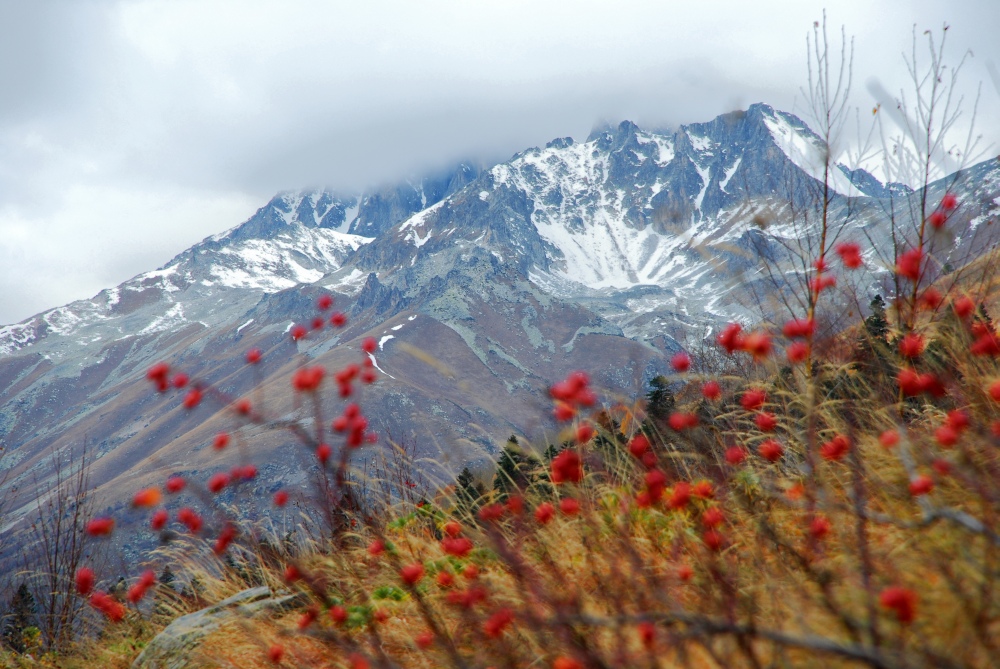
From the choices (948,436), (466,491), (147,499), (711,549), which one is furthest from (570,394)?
(466,491)

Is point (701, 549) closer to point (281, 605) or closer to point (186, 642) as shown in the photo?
point (281, 605)

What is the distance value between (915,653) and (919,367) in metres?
3.58

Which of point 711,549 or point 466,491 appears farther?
point 466,491

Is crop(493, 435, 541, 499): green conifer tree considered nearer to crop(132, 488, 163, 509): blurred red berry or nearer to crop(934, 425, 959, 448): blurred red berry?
crop(132, 488, 163, 509): blurred red berry

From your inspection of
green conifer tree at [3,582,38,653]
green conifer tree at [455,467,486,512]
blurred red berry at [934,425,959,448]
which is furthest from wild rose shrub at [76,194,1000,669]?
green conifer tree at [3,582,38,653]

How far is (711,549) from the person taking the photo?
2.54m

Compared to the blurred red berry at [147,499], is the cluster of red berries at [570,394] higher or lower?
lower

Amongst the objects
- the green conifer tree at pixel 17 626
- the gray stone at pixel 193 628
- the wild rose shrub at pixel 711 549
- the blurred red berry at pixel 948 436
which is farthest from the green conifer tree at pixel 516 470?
the green conifer tree at pixel 17 626

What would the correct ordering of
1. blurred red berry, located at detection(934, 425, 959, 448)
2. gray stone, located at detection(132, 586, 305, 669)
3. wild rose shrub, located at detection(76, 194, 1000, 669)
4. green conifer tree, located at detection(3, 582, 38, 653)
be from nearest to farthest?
1. wild rose shrub, located at detection(76, 194, 1000, 669)
2. blurred red berry, located at detection(934, 425, 959, 448)
3. gray stone, located at detection(132, 586, 305, 669)
4. green conifer tree, located at detection(3, 582, 38, 653)

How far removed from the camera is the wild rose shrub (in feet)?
6.15

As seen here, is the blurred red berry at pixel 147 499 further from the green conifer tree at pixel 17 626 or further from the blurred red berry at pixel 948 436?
the green conifer tree at pixel 17 626

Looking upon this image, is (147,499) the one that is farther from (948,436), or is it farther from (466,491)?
(466,491)

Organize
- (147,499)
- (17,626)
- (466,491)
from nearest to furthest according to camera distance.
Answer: (147,499) < (466,491) < (17,626)

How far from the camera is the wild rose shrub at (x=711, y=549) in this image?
6.15ft
